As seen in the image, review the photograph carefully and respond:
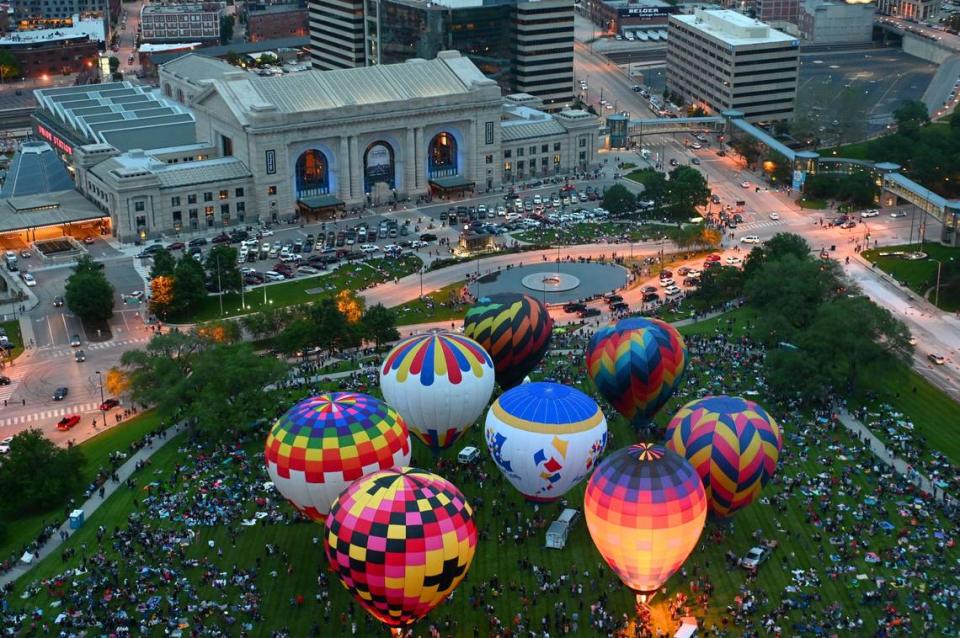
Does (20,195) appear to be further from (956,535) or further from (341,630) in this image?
(956,535)

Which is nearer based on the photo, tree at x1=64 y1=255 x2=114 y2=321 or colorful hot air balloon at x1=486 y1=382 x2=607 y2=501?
colorful hot air balloon at x1=486 y1=382 x2=607 y2=501

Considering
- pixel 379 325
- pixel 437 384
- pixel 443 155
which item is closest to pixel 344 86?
pixel 443 155

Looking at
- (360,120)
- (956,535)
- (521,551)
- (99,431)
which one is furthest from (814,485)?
(360,120)

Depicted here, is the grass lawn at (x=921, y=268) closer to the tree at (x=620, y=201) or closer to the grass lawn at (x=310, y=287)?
the tree at (x=620, y=201)

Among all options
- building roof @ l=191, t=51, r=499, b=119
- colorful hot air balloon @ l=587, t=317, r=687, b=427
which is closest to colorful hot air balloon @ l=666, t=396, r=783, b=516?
colorful hot air balloon @ l=587, t=317, r=687, b=427

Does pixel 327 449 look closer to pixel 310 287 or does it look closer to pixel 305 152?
pixel 310 287

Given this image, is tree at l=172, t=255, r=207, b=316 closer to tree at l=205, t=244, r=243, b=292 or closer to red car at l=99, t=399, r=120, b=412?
tree at l=205, t=244, r=243, b=292
